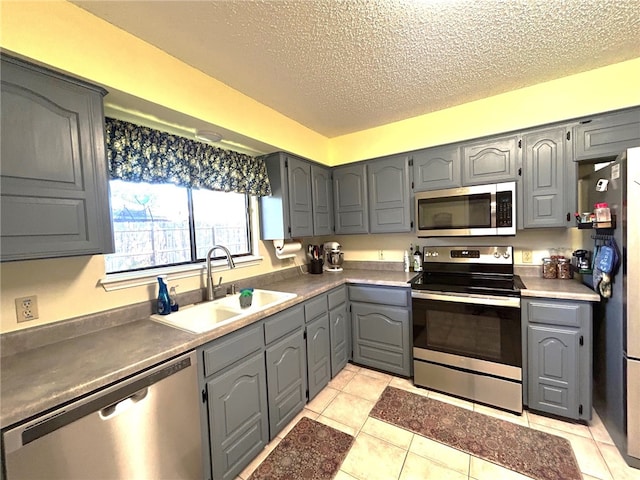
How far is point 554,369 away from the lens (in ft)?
5.87

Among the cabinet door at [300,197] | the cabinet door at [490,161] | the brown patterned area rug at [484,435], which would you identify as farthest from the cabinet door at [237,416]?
the cabinet door at [490,161]

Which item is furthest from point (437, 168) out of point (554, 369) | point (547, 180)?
point (554, 369)

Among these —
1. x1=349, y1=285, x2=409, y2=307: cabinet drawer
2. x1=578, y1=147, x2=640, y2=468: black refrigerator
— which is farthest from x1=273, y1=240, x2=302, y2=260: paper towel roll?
x1=578, y1=147, x2=640, y2=468: black refrigerator

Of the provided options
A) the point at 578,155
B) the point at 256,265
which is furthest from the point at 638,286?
the point at 256,265

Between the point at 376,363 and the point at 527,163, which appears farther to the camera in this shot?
the point at 376,363

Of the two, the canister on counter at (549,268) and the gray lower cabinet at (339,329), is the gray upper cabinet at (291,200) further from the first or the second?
the canister on counter at (549,268)

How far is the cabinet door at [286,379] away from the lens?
171cm

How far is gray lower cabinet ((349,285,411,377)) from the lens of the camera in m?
2.30

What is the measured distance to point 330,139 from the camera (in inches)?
120

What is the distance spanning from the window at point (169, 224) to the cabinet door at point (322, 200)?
28.2 inches

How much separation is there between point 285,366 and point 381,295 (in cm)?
105

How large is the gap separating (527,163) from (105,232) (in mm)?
2815

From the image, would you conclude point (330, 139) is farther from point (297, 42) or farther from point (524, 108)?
point (524, 108)

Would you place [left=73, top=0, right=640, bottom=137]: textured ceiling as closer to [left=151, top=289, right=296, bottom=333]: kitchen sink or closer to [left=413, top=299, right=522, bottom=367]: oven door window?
[left=151, top=289, right=296, bottom=333]: kitchen sink
